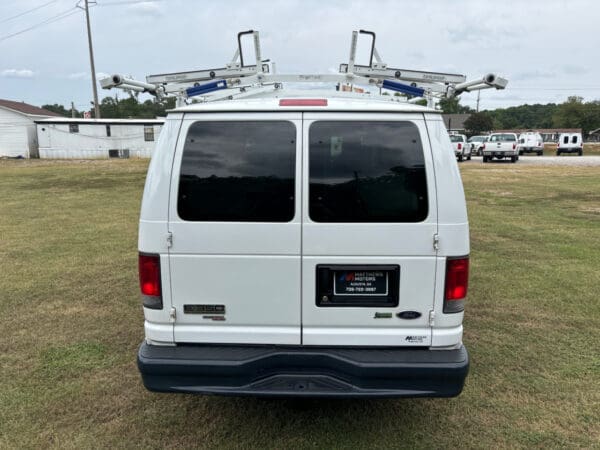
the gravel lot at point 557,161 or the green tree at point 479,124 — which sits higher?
the green tree at point 479,124

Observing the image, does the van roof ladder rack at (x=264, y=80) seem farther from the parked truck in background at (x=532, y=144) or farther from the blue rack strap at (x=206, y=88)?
the parked truck in background at (x=532, y=144)

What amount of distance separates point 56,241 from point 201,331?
23.5ft

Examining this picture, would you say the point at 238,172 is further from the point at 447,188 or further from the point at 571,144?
the point at 571,144

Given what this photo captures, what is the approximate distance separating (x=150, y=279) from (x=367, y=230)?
1329 mm

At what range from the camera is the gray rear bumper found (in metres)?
2.77

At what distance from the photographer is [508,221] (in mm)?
10641

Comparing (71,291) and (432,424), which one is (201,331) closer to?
(432,424)

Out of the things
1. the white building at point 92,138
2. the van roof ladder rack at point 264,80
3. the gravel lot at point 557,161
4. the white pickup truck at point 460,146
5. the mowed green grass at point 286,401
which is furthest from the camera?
the white building at point 92,138

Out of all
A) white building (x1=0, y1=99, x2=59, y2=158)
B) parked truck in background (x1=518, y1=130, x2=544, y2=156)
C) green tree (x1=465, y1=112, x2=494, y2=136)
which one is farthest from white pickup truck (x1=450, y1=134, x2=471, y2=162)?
green tree (x1=465, y1=112, x2=494, y2=136)

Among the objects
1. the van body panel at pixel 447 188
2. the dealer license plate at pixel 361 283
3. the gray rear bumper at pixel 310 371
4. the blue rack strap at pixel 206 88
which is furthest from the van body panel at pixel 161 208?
the blue rack strap at pixel 206 88

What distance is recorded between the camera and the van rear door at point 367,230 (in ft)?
9.19

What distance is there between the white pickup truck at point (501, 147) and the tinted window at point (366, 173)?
1186 inches

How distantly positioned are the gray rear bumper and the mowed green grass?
57cm

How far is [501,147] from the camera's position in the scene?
30219 mm
